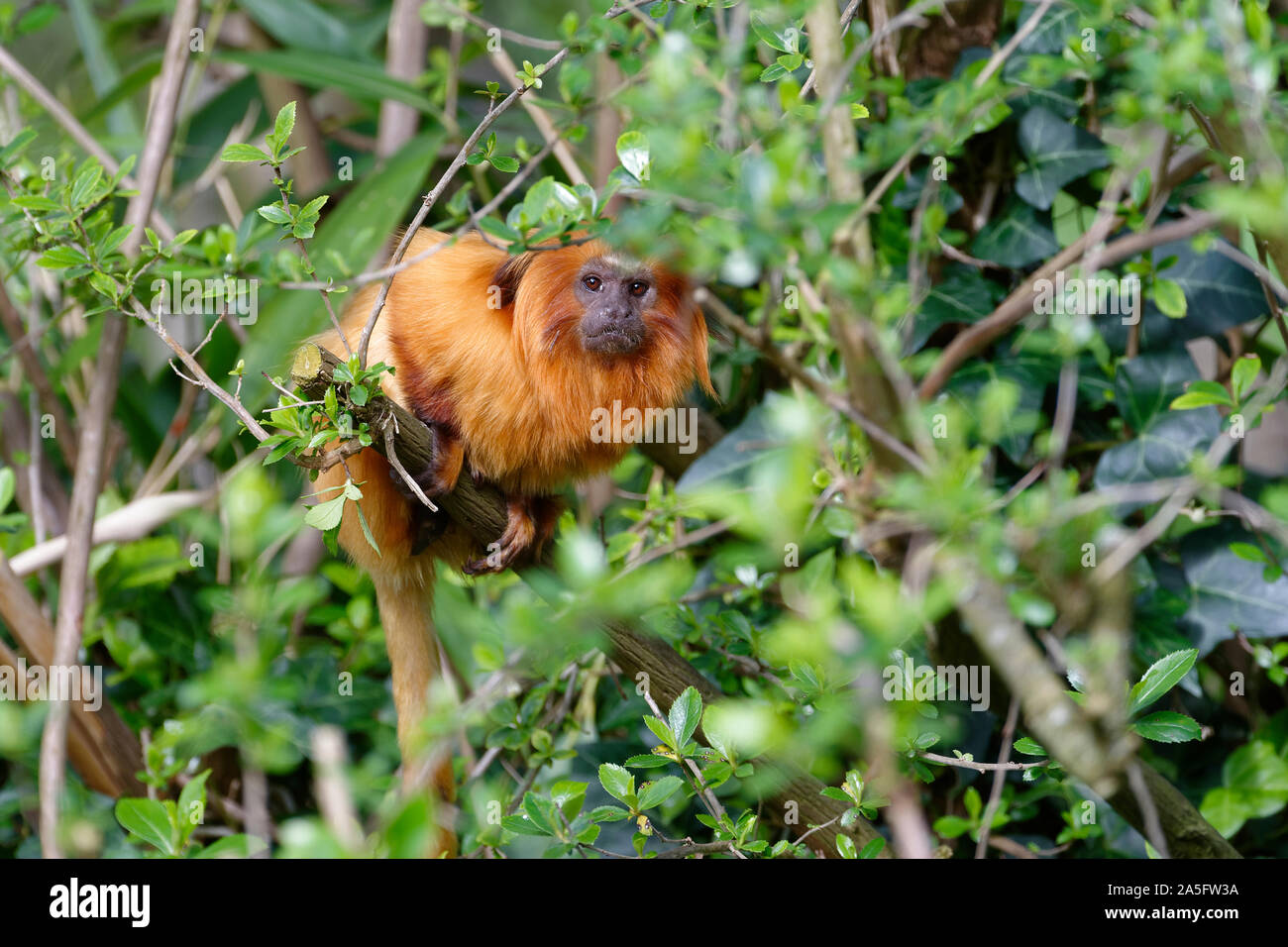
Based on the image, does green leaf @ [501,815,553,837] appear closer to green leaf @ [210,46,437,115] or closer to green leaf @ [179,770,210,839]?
green leaf @ [179,770,210,839]

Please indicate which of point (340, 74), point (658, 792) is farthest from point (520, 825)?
point (340, 74)

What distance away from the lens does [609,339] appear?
1864 millimetres

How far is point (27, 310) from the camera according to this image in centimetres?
290

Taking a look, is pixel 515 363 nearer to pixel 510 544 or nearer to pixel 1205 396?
pixel 510 544

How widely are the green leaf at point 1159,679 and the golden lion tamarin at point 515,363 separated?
86 cm

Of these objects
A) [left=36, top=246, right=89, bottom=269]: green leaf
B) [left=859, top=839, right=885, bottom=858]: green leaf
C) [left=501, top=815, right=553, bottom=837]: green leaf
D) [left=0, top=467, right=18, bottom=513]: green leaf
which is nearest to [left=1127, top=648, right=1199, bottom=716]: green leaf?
[left=859, top=839, right=885, bottom=858]: green leaf

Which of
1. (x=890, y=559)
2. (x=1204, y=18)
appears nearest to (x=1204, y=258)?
(x=890, y=559)

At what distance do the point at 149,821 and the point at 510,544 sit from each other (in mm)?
698

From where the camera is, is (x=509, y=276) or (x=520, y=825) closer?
(x=520, y=825)

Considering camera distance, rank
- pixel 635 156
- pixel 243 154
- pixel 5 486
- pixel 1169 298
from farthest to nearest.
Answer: pixel 5 486 → pixel 1169 298 → pixel 243 154 → pixel 635 156

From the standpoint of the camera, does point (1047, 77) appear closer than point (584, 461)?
Yes

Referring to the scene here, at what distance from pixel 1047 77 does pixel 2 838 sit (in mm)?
2440

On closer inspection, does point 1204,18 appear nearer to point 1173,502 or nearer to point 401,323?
point 1173,502
